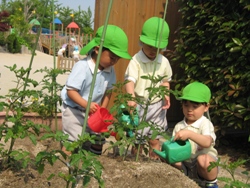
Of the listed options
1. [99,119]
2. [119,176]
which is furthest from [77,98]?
[119,176]

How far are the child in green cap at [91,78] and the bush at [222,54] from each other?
151 cm

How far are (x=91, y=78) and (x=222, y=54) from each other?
184 cm

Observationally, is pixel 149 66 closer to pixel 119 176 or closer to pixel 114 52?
pixel 114 52

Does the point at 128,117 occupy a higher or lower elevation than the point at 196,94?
lower

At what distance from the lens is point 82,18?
139 feet

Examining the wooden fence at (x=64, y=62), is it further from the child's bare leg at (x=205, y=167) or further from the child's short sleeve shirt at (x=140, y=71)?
the child's bare leg at (x=205, y=167)

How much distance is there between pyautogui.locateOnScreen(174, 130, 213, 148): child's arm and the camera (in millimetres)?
3211

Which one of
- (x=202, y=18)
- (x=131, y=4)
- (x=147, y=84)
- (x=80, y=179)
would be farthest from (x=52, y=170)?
(x=131, y=4)

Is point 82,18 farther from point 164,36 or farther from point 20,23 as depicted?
point 164,36

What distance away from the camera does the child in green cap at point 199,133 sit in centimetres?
344

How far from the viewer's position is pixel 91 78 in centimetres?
358

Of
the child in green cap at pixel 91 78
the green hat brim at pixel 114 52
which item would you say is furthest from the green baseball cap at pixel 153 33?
the green hat brim at pixel 114 52

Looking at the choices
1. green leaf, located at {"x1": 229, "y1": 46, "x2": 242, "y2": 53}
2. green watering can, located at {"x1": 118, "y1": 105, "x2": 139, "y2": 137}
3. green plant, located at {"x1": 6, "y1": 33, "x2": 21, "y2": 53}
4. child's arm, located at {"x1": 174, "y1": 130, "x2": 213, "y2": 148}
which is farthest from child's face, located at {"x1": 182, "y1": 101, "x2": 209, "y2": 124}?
green plant, located at {"x1": 6, "y1": 33, "x2": 21, "y2": 53}

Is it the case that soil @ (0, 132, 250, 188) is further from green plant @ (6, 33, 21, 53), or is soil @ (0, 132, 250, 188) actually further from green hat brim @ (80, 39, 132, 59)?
green plant @ (6, 33, 21, 53)
